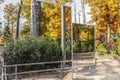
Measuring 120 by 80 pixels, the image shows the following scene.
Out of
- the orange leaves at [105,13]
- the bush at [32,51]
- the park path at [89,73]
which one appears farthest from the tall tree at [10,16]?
the orange leaves at [105,13]

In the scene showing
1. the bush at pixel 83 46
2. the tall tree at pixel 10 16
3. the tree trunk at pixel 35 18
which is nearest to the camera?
the bush at pixel 83 46

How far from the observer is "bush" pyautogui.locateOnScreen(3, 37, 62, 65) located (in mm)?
8500

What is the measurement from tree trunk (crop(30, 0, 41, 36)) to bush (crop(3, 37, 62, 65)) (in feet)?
3.02

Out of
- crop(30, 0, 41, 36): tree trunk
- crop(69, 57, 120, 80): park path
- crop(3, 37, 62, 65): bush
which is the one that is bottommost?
crop(69, 57, 120, 80): park path

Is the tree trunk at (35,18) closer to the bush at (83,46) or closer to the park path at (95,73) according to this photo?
the bush at (83,46)

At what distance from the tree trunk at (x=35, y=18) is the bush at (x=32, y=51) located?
3.02 ft

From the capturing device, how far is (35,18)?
34.6 ft

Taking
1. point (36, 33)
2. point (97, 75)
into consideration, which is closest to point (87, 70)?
point (97, 75)

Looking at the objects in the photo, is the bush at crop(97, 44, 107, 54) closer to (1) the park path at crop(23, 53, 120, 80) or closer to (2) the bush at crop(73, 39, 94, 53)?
(1) the park path at crop(23, 53, 120, 80)

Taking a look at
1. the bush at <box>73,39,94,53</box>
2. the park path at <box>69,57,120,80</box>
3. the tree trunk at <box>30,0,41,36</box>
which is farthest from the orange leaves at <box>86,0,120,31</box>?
the tree trunk at <box>30,0,41,36</box>

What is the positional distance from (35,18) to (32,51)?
208 cm

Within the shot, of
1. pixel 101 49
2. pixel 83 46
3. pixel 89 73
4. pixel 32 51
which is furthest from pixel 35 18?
pixel 101 49

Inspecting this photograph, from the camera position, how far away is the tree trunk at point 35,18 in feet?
34.4

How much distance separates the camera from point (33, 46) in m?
8.97
